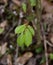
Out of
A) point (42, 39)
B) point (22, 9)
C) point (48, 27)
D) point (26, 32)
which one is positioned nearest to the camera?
point (26, 32)

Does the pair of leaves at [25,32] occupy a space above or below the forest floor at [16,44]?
above

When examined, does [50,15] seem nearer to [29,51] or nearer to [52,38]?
[52,38]

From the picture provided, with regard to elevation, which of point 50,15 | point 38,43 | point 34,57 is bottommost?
point 34,57

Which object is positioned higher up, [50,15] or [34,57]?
[50,15]

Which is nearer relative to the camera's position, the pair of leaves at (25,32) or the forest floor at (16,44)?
the pair of leaves at (25,32)

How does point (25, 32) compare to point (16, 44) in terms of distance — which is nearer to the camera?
point (25, 32)

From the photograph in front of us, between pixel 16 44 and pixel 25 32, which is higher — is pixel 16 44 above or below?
below

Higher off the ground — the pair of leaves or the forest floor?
the pair of leaves

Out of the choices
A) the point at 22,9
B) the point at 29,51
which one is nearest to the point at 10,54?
the point at 29,51

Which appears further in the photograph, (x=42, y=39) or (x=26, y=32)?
(x=42, y=39)

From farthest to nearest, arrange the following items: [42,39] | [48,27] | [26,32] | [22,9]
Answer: [22,9], [48,27], [42,39], [26,32]

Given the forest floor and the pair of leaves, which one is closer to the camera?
→ the pair of leaves
